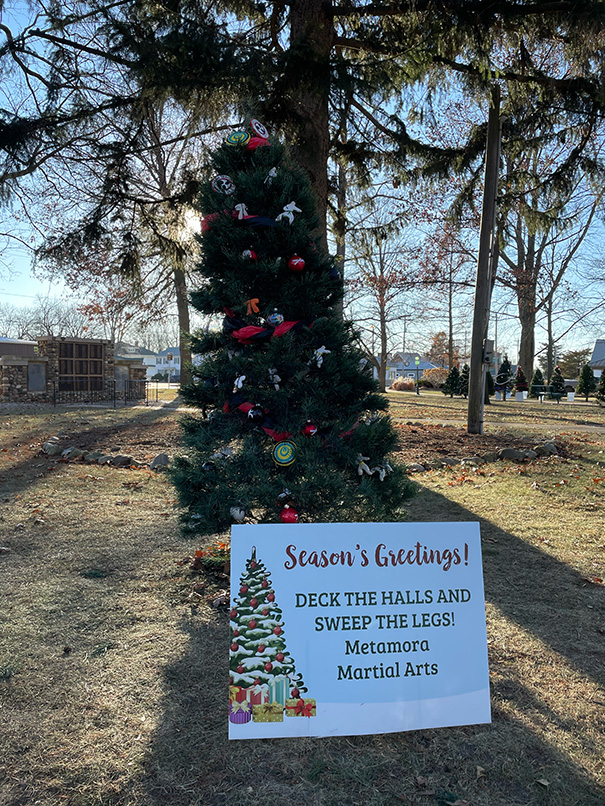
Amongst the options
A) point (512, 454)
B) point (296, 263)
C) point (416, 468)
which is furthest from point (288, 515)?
point (512, 454)

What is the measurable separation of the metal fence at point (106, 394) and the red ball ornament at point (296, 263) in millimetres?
17842

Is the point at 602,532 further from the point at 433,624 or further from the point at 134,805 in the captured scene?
the point at 134,805

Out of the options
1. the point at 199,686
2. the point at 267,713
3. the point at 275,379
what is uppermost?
the point at 275,379

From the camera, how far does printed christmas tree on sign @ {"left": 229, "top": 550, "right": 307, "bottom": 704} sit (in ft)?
7.30

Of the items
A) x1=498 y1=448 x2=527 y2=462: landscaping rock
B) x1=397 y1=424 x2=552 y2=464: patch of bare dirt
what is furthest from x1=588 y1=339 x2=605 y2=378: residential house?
x1=498 y1=448 x2=527 y2=462: landscaping rock

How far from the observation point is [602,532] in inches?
214

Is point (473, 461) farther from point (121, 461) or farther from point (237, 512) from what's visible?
point (237, 512)

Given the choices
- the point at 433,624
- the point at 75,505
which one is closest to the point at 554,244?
the point at 75,505

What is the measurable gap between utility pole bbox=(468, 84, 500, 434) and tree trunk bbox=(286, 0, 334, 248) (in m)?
4.86

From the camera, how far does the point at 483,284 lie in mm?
11391

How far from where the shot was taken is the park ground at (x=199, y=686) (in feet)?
6.79

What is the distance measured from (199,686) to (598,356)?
61.8 meters

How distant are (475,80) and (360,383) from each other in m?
4.98

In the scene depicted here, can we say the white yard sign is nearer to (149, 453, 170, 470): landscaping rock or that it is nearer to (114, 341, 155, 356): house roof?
(149, 453, 170, 470): landscaping rock
